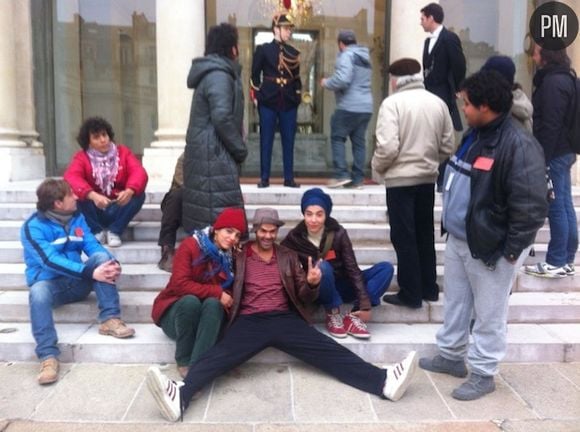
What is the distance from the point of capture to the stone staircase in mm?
4238

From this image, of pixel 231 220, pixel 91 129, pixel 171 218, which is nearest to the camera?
pixel 231 220

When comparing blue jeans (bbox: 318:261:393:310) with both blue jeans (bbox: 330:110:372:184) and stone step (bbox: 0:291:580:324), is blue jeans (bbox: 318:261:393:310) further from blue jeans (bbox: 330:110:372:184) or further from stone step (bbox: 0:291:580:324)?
blue jeans (bbox: 330:110:372:184)

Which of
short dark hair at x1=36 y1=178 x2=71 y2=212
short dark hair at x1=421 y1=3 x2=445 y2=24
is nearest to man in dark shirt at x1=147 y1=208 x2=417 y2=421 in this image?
short dark hair at x1=36 y1=178 x2=71 y2=212

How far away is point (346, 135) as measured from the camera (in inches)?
275

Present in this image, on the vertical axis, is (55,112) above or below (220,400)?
above

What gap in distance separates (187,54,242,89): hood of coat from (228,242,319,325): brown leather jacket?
140cm

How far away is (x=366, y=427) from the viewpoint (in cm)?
340

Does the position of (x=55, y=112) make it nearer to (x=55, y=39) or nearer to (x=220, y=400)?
(x=55, y=39)

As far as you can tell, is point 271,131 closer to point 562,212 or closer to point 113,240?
point 113,240

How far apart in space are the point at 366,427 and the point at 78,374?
6.51 feet

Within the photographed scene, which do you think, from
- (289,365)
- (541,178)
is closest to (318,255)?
(289,365)

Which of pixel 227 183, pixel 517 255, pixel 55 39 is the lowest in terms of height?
pixel 517 255

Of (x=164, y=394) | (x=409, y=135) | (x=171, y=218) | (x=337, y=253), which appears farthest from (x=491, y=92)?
(x=171, y=218)

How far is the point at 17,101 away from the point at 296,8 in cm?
471
